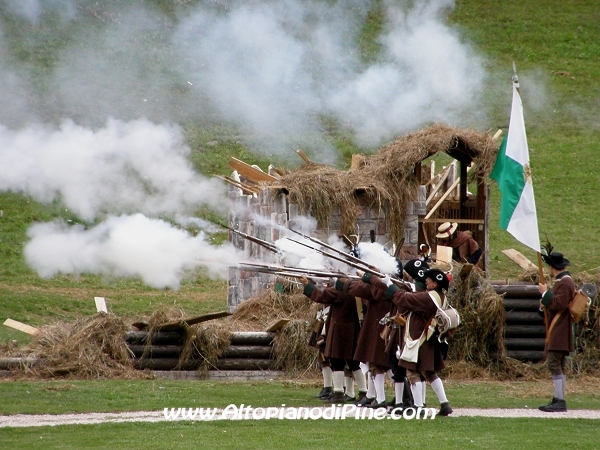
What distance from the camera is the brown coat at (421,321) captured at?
11352mm

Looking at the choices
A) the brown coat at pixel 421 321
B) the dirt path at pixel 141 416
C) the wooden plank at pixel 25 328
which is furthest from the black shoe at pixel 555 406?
the wooden plank at pixel 25 328

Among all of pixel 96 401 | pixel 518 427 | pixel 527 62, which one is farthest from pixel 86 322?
pixel 527 62

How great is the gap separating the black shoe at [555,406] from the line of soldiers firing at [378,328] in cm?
133

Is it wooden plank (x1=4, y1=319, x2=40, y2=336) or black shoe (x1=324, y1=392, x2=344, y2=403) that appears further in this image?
wooden plank (x1=4, y1=319, x2=40, y2=336)

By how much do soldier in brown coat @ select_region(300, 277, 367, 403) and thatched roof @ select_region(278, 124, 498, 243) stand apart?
4484 mm

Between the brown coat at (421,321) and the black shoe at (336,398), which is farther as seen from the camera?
the black shoe at (336,398)

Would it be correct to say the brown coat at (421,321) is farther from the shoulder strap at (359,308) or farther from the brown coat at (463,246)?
the brown coat at (463,246)

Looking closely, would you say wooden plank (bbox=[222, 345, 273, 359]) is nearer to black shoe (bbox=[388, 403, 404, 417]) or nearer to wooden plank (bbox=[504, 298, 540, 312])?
wooden plank (bbox=[504, 298, 540, 312])

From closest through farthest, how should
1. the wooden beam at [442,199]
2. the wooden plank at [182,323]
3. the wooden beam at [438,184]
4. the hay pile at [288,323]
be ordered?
the wooden plank at [182,323] → the hay pile at [288,323] → the wooden beam at [442,199] → the wooden beam at [438,184]

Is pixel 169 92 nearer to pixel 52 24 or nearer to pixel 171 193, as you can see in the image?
pixel 52 24

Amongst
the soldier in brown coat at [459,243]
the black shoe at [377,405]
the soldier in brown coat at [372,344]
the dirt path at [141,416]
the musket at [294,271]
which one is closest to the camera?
the dirt path at [141,416]

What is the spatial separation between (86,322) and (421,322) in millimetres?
5910


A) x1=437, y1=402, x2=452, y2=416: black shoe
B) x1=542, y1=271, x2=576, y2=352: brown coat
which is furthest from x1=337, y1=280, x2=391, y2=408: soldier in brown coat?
x1=542, y1=271, x2=576, y2=352: brown coat

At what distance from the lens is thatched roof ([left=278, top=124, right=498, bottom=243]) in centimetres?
1748
